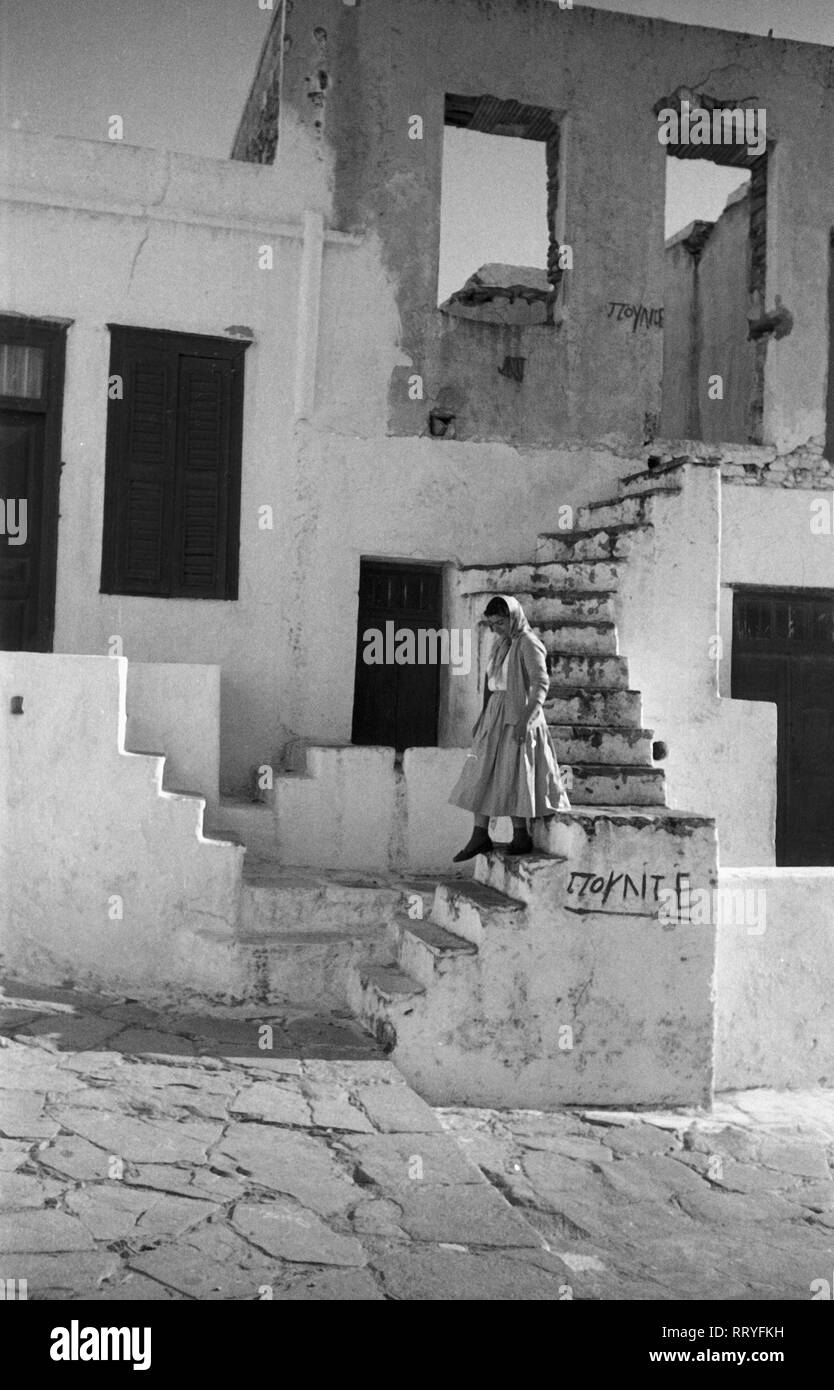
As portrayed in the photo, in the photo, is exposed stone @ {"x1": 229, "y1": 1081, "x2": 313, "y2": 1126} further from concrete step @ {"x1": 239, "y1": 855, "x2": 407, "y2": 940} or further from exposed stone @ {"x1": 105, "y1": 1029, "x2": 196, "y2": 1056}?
concrete step @ {"x1": 239, "y1": 855, "x2": 407, "y2": 940}

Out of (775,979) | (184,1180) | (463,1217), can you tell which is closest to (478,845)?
(775,979)

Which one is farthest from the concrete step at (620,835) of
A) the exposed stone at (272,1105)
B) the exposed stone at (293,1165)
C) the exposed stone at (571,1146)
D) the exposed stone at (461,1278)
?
the exposed stone at (461,1278)

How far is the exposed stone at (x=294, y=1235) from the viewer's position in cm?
450

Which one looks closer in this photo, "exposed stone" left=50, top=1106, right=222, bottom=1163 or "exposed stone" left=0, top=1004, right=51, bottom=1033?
"exposed stone" left=50, top=1106, right=222, bottom=1163

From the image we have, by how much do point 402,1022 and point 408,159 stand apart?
709cm

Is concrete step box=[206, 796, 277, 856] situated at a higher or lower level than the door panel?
lower

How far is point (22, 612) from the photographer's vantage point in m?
9.73

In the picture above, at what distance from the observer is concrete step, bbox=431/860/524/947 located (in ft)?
21.8

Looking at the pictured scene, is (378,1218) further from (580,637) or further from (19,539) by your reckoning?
(19,539)

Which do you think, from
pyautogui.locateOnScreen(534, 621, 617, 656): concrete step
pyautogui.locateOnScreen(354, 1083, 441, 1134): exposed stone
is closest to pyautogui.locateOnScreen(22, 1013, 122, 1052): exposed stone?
pyautogui.locateOnScreen(354, 1083, 441, 1134): exposed stone

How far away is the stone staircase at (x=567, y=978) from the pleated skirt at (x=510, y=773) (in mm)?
169

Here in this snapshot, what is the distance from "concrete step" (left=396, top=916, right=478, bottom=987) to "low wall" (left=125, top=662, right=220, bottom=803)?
192 cm

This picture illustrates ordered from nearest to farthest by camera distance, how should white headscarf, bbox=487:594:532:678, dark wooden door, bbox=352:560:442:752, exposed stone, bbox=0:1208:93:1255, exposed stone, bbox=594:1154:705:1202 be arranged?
1. exposed stone, bbox=0:1208:93:1255
2. exposed stone, bbox=594:1154:705:1202
3. white headscarf, bbox=487:594:532:678
4. dark wooden door, bbox=352:560:442:752

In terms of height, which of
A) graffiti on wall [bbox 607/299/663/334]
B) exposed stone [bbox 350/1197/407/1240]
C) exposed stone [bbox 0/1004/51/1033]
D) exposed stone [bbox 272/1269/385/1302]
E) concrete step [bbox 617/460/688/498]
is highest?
graffiti on wall [bbox 607/299/663/334]
